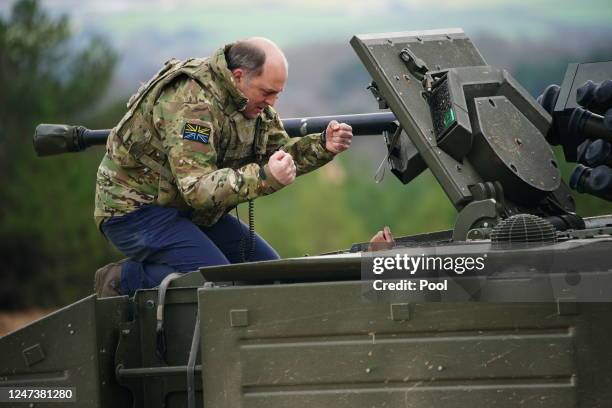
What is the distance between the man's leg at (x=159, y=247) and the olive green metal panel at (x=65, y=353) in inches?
31.7

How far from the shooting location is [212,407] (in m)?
4.48

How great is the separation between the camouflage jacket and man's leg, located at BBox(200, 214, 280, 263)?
143 mm

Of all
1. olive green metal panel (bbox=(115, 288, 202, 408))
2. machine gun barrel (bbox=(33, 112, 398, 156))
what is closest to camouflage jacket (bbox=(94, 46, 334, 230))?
machine gun barrel (bbox=(33, 112, 398, 156))

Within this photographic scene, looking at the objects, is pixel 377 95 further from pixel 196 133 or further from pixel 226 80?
pixel 196 133

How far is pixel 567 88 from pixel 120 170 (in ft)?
6.63

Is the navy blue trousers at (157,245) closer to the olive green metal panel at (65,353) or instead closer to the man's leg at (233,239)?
the man's leg at (233,239)

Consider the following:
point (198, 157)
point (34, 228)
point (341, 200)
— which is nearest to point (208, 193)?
point (198, 157)

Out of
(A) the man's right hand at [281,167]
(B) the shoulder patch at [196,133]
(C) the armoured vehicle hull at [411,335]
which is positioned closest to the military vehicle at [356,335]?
(C) the armoured vehicle hull at [411,335]

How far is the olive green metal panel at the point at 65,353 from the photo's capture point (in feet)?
15.9

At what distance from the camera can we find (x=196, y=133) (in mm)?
5402

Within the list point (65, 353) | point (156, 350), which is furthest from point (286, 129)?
point (65, 353)

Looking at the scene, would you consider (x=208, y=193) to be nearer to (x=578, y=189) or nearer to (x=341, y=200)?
(x=578, y=189)

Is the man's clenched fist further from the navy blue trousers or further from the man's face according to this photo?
the navy blue trousers

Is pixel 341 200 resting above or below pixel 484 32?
below
